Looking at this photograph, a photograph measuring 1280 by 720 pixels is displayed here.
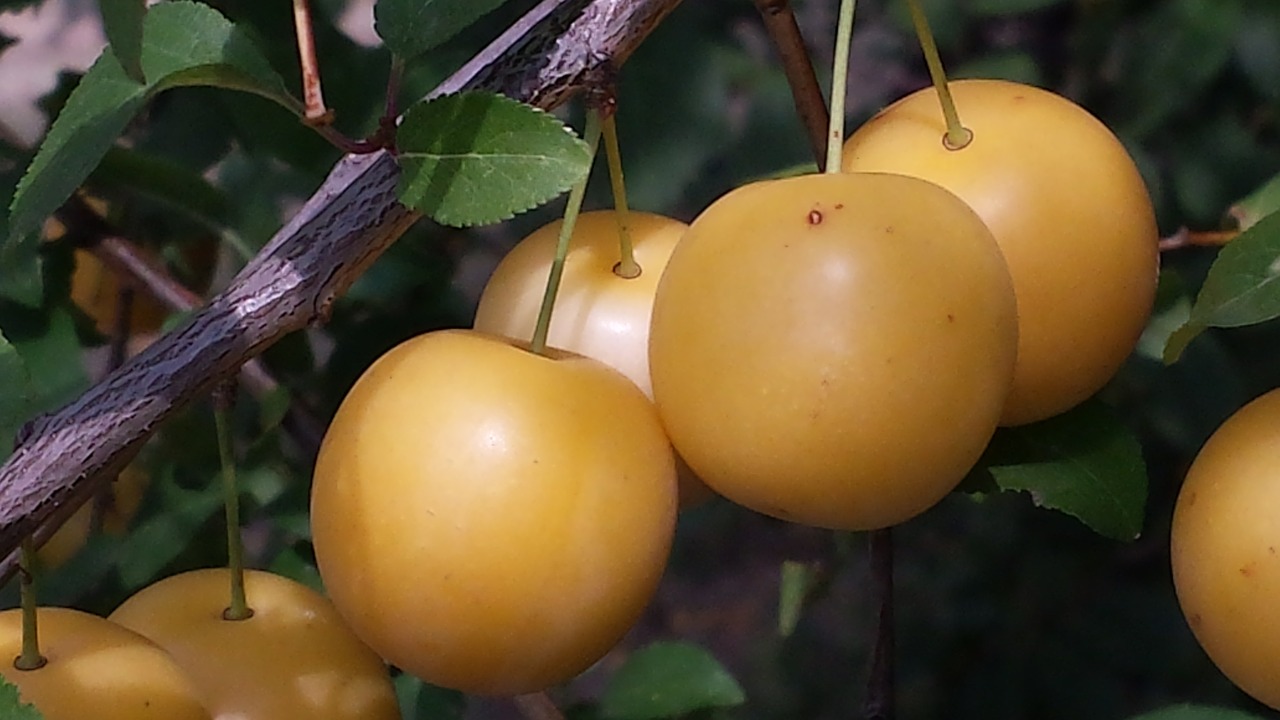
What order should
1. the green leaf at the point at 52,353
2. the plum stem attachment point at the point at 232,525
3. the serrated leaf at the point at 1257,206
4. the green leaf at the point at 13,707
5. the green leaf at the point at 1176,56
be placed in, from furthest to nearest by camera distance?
1. the green leaf at the point at 1176,56
2. the green leaf at the point at 52,353
3. the serrated leaf at the point at 1257,206
4. the plum stem attachment point at the point at 232,525
5. the green leaf at the point at 13,707

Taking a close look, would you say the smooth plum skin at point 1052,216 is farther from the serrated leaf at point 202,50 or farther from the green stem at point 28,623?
the green stem at point 28,623

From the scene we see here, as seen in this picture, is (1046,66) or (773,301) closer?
(773,301)

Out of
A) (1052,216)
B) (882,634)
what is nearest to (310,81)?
(1052,216)

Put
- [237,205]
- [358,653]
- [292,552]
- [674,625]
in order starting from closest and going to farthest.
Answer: [358,653]
[292,552]
[237,205]
[674,625]

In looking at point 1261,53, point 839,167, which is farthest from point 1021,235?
point 1261,53

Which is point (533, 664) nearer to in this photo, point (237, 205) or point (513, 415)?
point (513, 415)

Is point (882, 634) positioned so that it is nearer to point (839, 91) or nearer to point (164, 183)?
point (839, 91)

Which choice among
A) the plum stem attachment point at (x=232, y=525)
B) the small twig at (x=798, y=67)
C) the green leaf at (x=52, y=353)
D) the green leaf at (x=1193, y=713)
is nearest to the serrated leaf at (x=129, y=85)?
the plum stem attachment point at (x=232, y=525)
